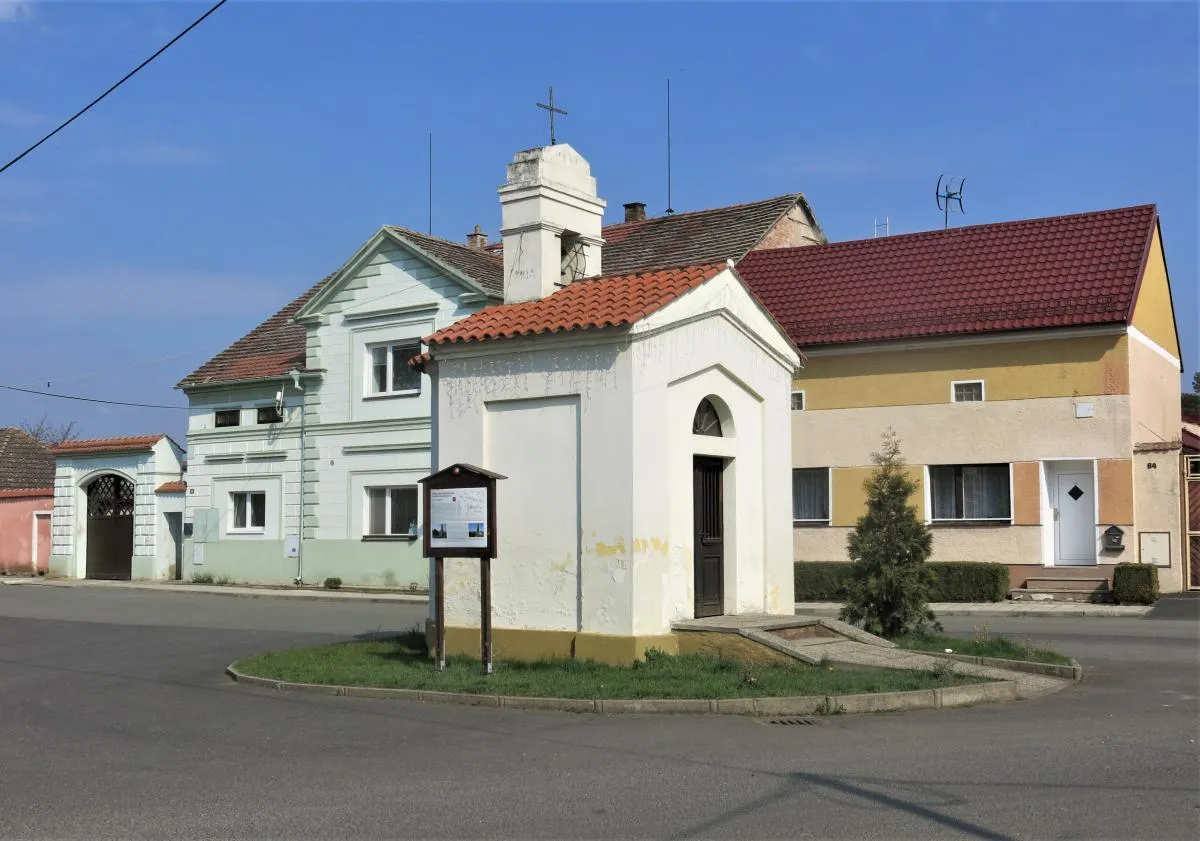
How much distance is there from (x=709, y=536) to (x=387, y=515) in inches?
718

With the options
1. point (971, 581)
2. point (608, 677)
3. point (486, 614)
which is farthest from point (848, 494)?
point (608, 677)

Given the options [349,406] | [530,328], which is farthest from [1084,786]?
[349,406]

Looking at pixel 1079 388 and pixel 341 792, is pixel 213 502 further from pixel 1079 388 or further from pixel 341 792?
pixel 341 792

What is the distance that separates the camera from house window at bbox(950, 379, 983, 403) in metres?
27.8

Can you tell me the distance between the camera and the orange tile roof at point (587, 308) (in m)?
15.1

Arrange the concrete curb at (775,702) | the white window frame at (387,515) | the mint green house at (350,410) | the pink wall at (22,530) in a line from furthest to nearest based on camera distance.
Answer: the pink wall at (22,530) → the mint green house at (350,410) → the white window frame at (387,515) → the concrete curb at (775,702)

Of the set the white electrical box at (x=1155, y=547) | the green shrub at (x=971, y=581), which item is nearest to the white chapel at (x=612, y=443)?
the green shrub at (x=971, y=581)

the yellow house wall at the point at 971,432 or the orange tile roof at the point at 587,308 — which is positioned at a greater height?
the orange tile roof at the point at 587,308

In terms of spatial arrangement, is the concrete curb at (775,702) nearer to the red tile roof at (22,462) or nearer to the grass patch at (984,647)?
the grass patch at (984,647)

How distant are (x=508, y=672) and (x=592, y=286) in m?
5.39

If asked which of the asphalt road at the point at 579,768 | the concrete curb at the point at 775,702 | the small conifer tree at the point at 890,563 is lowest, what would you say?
the asphalt road at the point at 579,768

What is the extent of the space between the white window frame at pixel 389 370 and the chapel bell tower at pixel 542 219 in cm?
1481

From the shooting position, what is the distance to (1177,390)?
32.1 metres

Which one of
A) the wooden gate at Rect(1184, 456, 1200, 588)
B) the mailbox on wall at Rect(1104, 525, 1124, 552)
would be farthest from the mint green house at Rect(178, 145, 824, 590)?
the wooden gate at Rect(1184, 456, 1200, 588)
